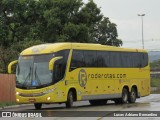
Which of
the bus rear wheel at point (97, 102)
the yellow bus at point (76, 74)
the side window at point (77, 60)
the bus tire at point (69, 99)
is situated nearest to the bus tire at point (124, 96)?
the yellow bus at point (76, 74)

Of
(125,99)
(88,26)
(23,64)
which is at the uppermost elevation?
(88,26)

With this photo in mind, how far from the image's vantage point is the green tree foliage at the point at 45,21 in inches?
1892

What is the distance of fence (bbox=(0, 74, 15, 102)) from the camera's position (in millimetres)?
32656

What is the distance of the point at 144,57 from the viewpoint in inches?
1245

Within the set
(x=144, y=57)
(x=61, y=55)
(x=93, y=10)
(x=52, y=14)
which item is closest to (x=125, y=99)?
(x=144, y=57)

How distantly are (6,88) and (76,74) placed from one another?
9.72 meters

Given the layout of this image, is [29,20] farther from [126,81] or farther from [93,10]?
[126,81]

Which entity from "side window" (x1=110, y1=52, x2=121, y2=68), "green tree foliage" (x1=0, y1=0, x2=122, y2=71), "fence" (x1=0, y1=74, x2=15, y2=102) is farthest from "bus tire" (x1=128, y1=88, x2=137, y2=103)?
"green tree foliage" (x1=0, y1=0, x2=122, y2=71)

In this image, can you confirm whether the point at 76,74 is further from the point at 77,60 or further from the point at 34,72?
the point at 34,72

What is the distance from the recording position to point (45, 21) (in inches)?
1980


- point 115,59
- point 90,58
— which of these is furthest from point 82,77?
point 115,59

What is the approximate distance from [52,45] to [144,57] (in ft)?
30.5

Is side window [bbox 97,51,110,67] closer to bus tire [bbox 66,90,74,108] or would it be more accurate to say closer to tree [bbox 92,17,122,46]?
bus tire [bbox 66,90,74,108]

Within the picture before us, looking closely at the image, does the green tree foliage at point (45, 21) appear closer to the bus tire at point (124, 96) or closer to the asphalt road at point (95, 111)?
the bus tire at point (124, 96)
